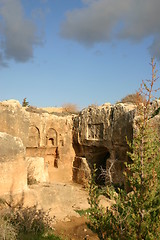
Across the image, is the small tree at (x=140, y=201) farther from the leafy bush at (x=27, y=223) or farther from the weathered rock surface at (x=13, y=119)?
the weathered rock surface at (x=13, y=119)

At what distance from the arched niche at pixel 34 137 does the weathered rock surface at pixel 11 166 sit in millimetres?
6387

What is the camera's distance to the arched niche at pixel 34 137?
13.9 m

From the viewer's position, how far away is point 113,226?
10.5ft

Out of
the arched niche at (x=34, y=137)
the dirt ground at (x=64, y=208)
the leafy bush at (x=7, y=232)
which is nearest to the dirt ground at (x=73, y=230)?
the dirt ground at (x=64, y=208)

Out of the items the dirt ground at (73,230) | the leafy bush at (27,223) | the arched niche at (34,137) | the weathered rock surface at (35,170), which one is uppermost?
the arched niche at (34,137)

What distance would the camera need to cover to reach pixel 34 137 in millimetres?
14000

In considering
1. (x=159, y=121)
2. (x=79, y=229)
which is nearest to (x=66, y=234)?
(x=79, y=229)

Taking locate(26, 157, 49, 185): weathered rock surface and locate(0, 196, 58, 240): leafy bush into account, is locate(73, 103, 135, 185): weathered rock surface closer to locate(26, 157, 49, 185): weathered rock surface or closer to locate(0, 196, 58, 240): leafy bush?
locate(26, 157, 49, 185): weathered rock surface

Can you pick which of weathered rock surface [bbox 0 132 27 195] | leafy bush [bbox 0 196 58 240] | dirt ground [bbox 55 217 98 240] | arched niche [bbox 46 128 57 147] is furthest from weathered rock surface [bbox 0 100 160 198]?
leafy bush [bbox 0 196 58 240]

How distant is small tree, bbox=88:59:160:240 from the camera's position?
3000 millimetres

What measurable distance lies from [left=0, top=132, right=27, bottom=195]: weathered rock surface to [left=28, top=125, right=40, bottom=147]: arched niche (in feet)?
21.0

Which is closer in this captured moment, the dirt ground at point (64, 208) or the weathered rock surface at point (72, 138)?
the dirt ground at point (64, 208)

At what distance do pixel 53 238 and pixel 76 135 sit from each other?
30.4 ft

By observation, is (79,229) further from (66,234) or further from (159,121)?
(159,121)
